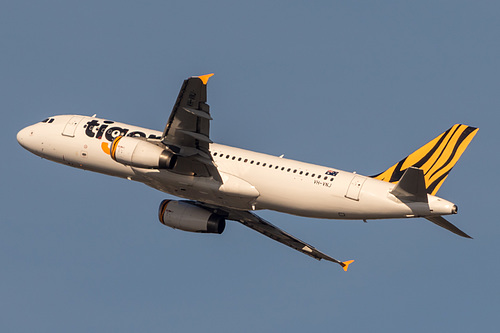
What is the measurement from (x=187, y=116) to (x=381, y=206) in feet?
35.3

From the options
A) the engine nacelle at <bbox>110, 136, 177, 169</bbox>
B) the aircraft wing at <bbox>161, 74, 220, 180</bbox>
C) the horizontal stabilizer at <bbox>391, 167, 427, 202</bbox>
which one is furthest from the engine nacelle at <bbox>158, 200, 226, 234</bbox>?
the horizontal stabilizer at <bbox>391, 167, 427, 202</bbox>

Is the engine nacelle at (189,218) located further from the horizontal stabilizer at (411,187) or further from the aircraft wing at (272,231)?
the horizontal stabilizer at (411,187)

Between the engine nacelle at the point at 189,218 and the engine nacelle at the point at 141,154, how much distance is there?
6.14 meters

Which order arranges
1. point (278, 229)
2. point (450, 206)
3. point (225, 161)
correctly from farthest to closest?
1. point (278, 229)
2. point (225, 161)
3. point (450, 206)

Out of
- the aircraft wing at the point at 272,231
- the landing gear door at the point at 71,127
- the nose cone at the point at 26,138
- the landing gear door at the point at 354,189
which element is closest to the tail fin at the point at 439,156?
the landing gear door at the point at 354,189

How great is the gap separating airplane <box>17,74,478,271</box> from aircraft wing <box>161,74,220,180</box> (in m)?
0.05

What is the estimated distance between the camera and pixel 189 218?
4950 centimetres

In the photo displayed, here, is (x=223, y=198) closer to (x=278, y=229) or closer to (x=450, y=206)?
(x=278, y=229)

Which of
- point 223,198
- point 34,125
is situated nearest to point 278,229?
point 223,198

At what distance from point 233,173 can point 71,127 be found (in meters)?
11.0

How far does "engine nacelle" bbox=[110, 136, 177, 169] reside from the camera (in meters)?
43.5

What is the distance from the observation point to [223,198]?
45.8m

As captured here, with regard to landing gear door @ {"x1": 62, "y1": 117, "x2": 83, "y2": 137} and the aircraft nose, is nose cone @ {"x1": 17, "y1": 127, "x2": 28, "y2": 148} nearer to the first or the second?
the aircraft nose

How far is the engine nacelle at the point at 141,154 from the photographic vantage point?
1711 inches
